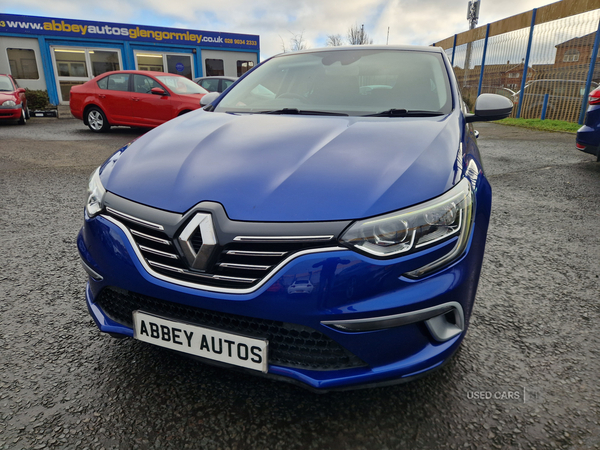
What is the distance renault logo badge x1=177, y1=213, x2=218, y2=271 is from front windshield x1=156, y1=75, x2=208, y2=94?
8398 millimetres

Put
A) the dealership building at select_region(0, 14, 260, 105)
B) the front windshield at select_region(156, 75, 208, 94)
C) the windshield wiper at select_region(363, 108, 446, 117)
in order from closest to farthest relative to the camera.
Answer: the windshield wiper at select_region(363, 108, 446, 117)
the front windshield at select_region(156, 75, 208, 94)
the dealership building at select_region(0, 14, 260, 105)

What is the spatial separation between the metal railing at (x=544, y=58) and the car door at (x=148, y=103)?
32.2ft

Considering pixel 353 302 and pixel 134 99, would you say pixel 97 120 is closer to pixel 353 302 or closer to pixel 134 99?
pixel 134 99

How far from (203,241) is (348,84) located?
1.65 m

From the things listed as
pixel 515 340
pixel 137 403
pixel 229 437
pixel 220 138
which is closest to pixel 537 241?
pixel 515 340

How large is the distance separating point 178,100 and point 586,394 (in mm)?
8698

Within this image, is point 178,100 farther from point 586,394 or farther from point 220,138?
point 586,394

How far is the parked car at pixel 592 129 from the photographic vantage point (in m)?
→ 4.97

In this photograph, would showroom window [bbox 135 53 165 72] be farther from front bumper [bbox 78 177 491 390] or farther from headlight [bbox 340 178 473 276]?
headlight [bbox 340 178 473 276]

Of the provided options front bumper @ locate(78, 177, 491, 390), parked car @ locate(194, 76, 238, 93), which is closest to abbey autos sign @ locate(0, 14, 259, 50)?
parked car @ locate(194, 76, 238, 93)

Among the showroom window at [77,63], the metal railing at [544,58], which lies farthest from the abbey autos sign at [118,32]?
the metal railing at [544,58]

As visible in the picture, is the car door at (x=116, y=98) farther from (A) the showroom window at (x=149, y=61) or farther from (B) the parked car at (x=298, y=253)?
(A) the showroom window at (x=149, y=61)

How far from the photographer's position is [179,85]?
30.2ft

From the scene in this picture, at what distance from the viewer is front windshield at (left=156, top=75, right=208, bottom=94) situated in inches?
355
